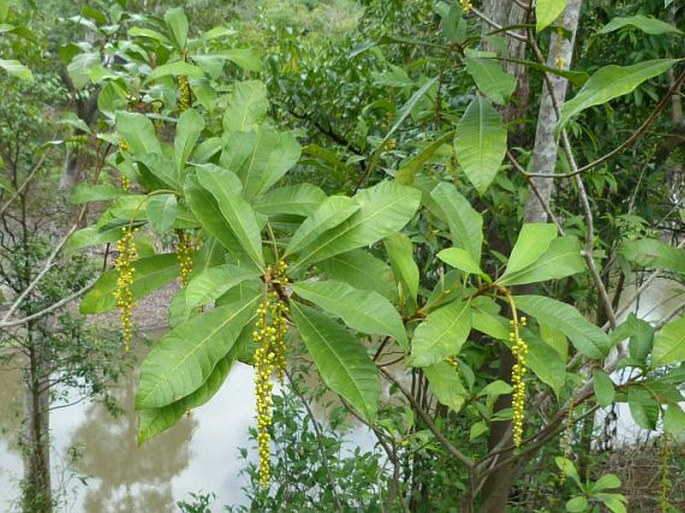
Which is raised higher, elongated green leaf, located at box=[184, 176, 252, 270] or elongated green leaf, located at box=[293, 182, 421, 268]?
elongated green leaf, located at box=[184, 176, 252, 270]

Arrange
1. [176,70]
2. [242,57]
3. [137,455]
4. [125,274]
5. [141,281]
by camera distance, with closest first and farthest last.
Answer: [125,274] < [141,281] < [176,70] < [242,57] < [137,455]

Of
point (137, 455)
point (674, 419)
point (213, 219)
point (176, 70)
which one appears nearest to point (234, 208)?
point (213, 219)

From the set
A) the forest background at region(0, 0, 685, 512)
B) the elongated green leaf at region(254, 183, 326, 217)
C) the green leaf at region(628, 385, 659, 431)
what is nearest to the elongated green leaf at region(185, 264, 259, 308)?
the forest background at region(0, 0, 685, 512)

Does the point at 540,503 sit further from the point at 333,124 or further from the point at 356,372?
the point at 356,372

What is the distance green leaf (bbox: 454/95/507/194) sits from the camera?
3.08 feet

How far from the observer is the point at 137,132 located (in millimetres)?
1064

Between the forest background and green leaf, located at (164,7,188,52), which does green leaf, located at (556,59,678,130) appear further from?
green leaf, located at (164,7,188,52)

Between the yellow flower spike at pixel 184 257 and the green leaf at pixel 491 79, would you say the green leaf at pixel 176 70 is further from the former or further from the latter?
the green leaf at pixel 491 79

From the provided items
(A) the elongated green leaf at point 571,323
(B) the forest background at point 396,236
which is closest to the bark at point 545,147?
(B) the forest background at point 396,236

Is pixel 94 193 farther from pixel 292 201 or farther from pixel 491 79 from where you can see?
pixel 491 79

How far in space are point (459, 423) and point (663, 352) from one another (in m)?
1.72

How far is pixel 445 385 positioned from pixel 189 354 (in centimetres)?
41

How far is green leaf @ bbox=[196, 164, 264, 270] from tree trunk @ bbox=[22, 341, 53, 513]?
11.7 ft

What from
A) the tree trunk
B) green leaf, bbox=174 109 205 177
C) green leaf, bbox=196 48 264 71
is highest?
the tree trunk
